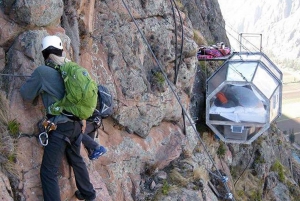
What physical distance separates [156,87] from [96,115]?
128 inches

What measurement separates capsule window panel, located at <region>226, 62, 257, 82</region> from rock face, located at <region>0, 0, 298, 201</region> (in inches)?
81.5

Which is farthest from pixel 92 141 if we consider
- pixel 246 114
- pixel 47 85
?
pixel 246 114

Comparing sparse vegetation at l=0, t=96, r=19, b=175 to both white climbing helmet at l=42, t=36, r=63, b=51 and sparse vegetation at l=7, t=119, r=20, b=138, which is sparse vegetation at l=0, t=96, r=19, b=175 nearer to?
sparse vegetation at l=7, t=119, r=20, b=138

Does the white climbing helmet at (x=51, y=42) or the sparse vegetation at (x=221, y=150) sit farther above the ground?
the white climbing helmet at (x=51, y=42)

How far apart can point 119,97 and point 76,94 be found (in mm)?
3807

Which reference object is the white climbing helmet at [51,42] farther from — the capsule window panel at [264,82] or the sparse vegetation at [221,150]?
the sparse vegetation at [221,150]

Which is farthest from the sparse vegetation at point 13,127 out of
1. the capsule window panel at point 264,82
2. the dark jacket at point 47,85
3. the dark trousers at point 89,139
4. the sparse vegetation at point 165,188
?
the capsule window panel at point 264,82

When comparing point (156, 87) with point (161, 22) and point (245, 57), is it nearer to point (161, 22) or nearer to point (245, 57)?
point (161, 22)

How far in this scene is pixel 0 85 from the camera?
19.8 ft

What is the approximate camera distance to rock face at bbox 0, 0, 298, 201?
230 inches

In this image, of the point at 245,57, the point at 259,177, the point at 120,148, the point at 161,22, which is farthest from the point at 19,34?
the point at 259,177

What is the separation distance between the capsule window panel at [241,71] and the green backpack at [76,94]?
8768 mm

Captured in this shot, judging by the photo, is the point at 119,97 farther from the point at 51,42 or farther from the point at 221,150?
the point at 221,150

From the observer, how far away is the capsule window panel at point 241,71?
1342 cm
